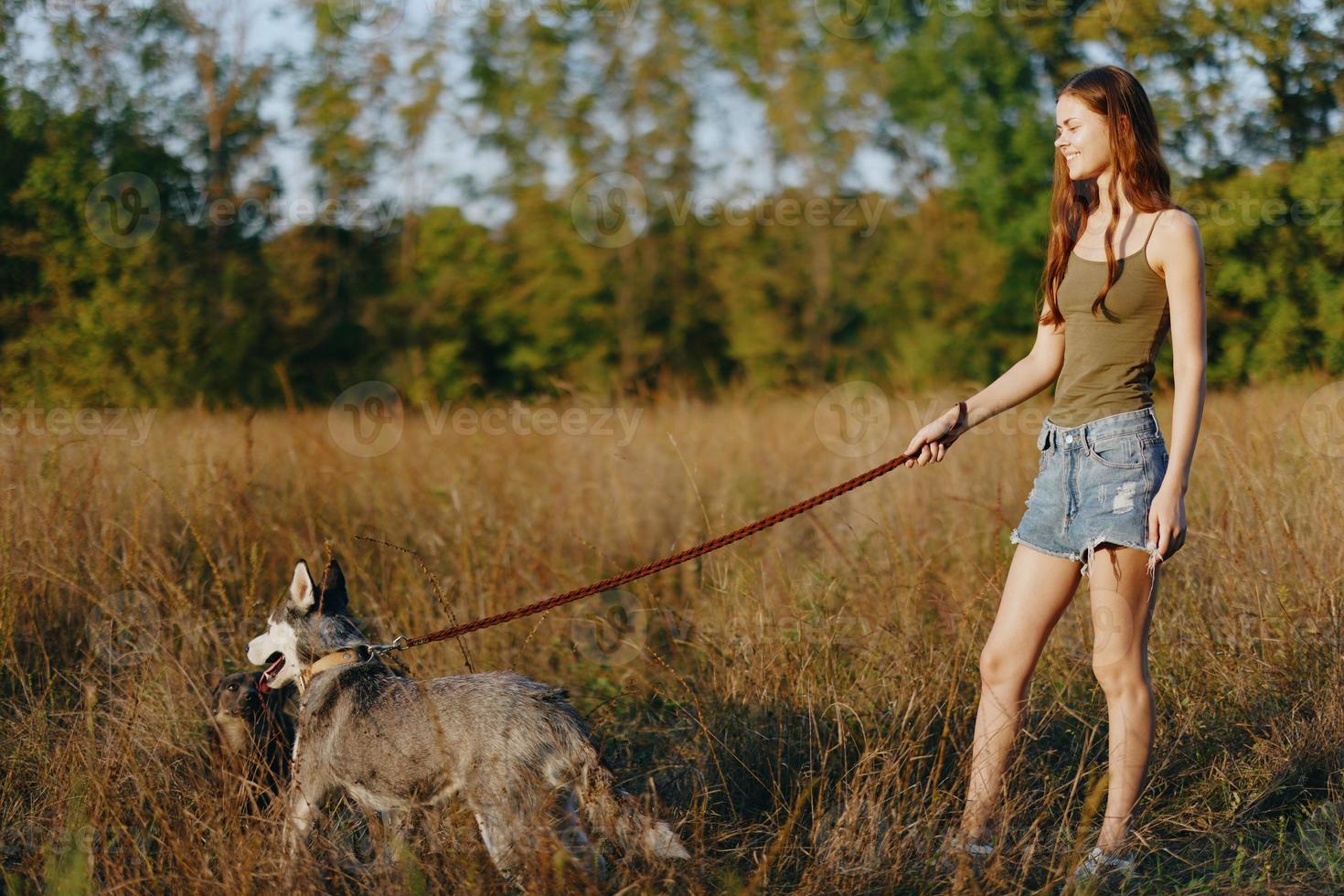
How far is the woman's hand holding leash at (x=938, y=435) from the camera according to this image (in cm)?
338

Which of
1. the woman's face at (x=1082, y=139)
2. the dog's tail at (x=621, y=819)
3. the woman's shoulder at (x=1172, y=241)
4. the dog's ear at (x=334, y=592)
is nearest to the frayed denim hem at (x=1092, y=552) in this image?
the woman's shoulder at (x=1172, y=241)

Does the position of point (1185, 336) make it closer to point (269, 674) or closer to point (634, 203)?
point (269, 674)

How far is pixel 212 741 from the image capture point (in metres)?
3.98

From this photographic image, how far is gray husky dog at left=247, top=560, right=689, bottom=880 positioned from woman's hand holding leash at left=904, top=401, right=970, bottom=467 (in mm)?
1304

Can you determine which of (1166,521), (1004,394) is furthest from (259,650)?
(1166,521)

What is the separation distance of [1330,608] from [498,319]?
16.1 meters

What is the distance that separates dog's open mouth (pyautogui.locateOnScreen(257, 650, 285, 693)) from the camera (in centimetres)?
375

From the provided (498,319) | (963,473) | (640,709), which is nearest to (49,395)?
(640,709)

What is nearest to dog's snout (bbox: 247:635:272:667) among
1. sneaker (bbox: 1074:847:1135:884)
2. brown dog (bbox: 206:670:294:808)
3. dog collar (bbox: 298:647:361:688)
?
brown dog (bbox: 206:670:294:808)

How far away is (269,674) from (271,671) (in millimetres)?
25

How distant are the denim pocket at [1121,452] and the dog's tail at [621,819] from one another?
157cm

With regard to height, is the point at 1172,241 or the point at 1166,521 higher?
the point at 1172,241

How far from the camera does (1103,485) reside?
305 cm

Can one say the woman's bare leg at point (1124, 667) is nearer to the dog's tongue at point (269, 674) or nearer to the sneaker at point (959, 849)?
the sneaker at point (959, 849)
